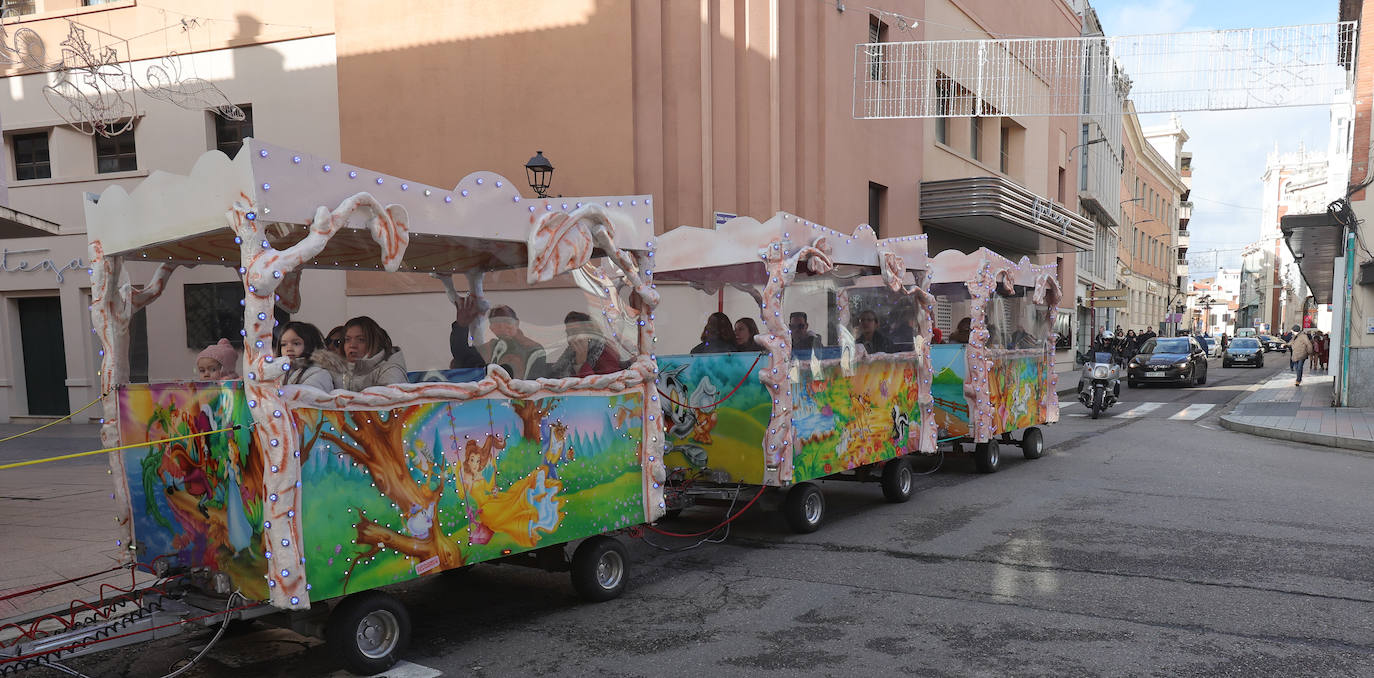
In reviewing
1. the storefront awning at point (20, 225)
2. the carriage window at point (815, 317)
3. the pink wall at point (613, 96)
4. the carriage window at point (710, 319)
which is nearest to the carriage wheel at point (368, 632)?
the carriage window at point (710, 319)

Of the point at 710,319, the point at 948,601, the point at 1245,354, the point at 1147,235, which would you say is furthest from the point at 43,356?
the point at 1147,235

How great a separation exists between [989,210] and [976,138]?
17.0ft

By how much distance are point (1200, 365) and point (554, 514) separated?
26.7 meters

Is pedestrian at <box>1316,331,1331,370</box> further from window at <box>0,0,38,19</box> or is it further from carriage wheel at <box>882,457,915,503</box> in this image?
window at <box>0,0,38,19</box>

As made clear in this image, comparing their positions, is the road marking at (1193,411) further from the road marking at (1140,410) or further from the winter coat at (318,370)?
the winter coat at (318,370)

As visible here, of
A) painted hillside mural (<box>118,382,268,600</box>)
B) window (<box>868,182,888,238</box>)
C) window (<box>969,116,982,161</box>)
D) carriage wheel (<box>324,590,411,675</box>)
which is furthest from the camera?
window (<box>969,116,982,161</box>)

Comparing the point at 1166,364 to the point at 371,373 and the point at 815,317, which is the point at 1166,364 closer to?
the point at 815,317

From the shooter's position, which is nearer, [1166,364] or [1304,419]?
[1304,419]

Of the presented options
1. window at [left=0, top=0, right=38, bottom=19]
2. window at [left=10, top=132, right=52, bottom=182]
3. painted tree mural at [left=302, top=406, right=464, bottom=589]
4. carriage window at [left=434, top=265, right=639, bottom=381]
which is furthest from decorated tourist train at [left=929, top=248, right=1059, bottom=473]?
window at [left=0, top=0, right=38, bottom=19]

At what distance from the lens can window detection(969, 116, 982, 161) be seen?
2315cm

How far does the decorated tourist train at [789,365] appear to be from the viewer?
7.23 meters

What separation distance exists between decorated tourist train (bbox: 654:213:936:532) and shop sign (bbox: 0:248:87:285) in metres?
13.1

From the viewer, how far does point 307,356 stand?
4.59 metres

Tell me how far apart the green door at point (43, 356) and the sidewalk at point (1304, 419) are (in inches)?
826
